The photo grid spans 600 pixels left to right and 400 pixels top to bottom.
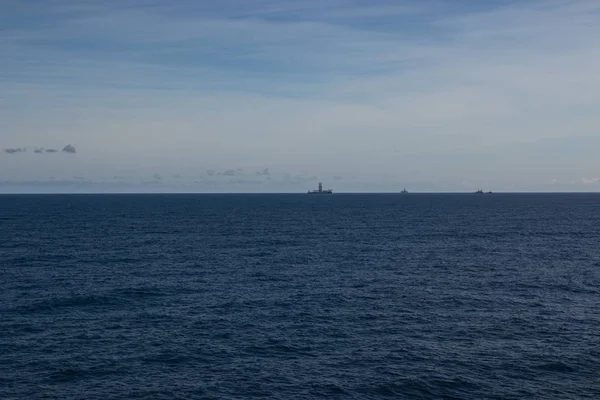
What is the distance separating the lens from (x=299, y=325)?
242 ft

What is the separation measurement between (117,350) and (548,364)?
46.2 m

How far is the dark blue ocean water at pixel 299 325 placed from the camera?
2191 inches

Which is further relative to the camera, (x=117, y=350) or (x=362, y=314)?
(x=362, y=314)

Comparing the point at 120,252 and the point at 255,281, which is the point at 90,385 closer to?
the point at 255,281

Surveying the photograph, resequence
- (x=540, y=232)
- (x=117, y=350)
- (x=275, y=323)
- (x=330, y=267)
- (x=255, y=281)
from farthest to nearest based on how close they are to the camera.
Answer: (x=540, y=232) < (x=330, y=267) < (x=255, y=281) < (x=275, y=323) < (x=117, y=350)

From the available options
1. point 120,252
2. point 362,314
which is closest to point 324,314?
point 362,314

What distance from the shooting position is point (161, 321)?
75.5 metres

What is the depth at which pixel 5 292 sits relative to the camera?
90375mm

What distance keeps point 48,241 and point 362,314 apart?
109828 mm

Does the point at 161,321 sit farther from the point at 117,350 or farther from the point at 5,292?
the point at 5,292

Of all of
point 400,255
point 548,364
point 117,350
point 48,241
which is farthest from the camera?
point 48,241

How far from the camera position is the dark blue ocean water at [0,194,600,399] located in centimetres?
5566

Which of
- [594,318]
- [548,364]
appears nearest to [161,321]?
[548,364]

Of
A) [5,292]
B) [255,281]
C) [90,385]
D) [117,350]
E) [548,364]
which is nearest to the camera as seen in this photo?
[90,385]
